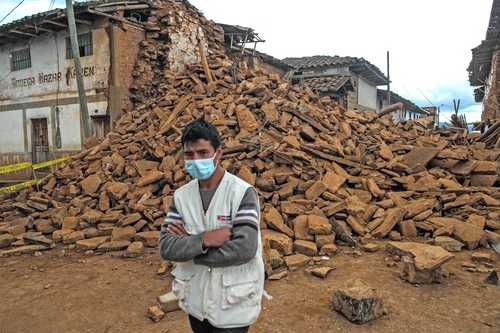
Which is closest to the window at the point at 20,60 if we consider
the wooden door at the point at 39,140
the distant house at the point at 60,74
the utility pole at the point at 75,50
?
the distant house at the point at 60,74

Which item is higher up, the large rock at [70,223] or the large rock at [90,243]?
the large rock at [70,223]

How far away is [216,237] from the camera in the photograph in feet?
5.88

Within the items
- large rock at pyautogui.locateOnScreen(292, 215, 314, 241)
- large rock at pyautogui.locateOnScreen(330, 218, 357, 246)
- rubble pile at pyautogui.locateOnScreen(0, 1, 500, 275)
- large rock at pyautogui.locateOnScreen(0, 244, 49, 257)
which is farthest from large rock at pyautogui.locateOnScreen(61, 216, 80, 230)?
large rock at pyautogui.locateOnScreen(330, 218, 357, 246)

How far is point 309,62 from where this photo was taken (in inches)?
865

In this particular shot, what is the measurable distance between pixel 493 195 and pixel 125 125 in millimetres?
9299

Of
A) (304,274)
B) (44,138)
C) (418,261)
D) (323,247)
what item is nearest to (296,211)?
(323,247)

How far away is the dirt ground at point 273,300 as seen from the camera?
140 inches

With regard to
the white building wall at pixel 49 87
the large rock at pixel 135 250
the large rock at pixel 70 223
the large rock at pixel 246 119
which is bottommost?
the large rock at pixel 135 250

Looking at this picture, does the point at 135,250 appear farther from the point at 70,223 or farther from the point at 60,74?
the point at 60,74

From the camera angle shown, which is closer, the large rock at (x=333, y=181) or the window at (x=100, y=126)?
the large rock at (x=333, y=181)

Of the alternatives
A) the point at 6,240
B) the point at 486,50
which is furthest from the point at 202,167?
the point at 486,50

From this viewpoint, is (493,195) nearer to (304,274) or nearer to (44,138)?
(304,274)

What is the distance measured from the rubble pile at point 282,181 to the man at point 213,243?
2886mm

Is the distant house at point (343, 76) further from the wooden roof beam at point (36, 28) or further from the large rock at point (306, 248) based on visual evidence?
the large rock at point (306, 248)
